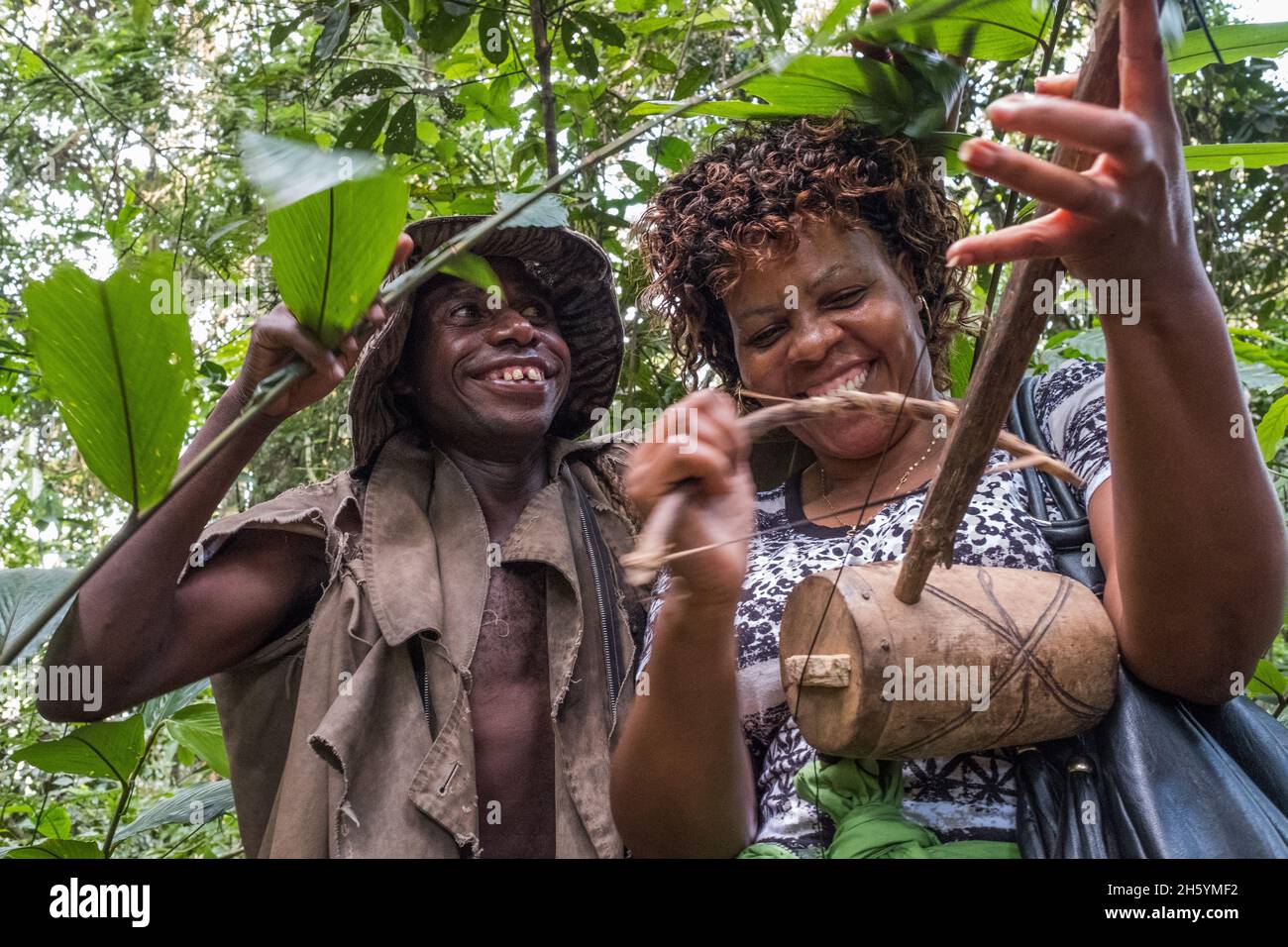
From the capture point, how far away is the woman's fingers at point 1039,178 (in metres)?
0.86

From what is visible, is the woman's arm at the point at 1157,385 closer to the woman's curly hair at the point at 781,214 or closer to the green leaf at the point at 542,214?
the green leaf at the point at 542,214

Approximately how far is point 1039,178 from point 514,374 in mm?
1320

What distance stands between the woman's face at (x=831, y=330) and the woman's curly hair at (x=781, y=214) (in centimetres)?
4

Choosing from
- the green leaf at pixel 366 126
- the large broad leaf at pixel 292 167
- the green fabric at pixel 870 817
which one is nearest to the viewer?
the large broad leaf at pixel 292 167

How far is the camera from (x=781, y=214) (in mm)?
1703

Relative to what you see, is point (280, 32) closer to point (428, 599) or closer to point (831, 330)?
point (428, 599)

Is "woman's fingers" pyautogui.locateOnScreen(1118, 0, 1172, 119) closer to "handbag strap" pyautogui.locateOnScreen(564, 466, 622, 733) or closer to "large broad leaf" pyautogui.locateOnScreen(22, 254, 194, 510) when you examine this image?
"large broad leaf" pyautogui.locateOnScreen(22, 254, 194, 510)

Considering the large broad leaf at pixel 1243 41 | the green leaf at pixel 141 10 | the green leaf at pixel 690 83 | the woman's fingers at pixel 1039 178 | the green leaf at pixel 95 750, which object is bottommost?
the green leaf at pixel 95 750

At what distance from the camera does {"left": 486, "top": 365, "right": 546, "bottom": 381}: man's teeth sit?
2074mm

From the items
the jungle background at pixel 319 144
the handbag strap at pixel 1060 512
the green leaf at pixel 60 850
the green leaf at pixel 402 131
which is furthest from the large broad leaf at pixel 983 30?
the green leaf at pixel 60 850

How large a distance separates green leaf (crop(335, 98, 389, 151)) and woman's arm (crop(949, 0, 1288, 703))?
1.86 metres

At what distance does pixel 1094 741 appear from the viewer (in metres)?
1.32

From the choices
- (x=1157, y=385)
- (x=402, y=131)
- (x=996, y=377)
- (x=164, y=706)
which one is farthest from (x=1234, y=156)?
(x=164, y=706)

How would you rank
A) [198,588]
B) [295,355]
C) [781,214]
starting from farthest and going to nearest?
1. [198,588]
2. [781,214]
3. [295,355]
